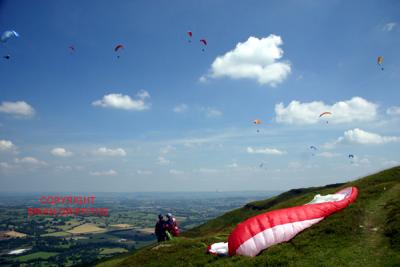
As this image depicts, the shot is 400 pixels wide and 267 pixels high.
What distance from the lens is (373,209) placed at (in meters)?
28.1

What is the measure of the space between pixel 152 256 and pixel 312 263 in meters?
16.6

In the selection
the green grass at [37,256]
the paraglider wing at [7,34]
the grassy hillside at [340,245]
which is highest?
the paraglider wing at [7,34]

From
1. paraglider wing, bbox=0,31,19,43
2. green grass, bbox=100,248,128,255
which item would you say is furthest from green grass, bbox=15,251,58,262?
paraglider wing, bbox=0,31,19,43

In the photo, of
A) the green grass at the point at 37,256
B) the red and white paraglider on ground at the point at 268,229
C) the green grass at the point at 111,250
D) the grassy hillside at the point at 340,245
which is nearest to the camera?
the grassy hillside at the point at 340,245

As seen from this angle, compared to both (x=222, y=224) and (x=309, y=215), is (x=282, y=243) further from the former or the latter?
(x=222, y=224)

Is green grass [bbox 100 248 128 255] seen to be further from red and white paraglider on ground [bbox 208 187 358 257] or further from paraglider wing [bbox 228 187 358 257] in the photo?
paraglider wing [bbox 228 187 358 257]

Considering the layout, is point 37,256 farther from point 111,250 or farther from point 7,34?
point 7,34

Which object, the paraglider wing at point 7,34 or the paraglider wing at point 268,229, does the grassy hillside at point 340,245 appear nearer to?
the paraglider wing at point 268,229

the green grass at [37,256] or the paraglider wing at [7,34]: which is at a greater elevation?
the paraglider wing at [7,34]

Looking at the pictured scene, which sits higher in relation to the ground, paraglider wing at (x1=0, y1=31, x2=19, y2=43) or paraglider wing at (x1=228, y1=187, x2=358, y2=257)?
paraglider wing at (x1=0, y1=31, x2=19, y2=43)

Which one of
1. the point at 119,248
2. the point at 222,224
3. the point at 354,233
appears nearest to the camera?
the point at 354,233

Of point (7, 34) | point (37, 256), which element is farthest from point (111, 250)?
point (7, 34)

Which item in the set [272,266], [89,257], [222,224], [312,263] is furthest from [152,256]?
[89,257]

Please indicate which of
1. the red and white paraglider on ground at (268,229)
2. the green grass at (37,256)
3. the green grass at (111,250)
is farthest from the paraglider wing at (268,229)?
the green grass at (37,256)
